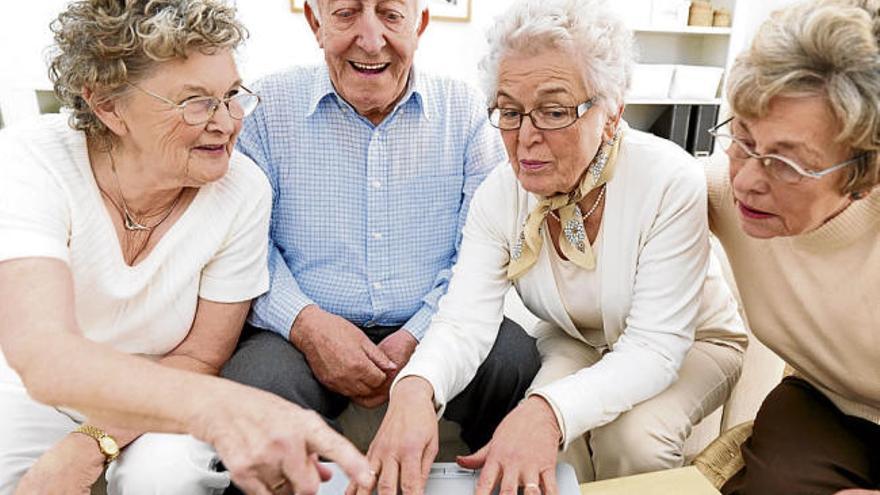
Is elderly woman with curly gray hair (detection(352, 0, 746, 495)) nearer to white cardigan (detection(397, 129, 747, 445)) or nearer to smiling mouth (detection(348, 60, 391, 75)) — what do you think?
white cardigan (detection(397, 129, 747, 445))

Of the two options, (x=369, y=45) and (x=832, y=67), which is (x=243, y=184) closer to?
(x=369, y=45)

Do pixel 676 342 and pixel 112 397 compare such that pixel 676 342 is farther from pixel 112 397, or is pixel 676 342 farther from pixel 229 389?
pixel 112 397

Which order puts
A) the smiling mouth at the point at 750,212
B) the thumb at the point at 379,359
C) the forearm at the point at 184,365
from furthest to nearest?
the thumb at the point at 379,359, the forearm at the point at 184,365, the smiling mouth at the point at 750,212

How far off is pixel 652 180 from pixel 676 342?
29 cm

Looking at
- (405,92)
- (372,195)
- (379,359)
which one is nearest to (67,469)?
(379,359)

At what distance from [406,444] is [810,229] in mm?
703

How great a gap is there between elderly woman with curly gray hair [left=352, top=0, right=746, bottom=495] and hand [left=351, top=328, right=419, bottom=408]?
8.3 inches

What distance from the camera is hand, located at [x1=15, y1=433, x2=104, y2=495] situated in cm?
102

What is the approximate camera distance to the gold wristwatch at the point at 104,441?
1091 mm

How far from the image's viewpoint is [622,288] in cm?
125

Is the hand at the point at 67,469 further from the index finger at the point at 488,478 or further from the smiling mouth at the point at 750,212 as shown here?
the smiling mouth at the point at 750,212

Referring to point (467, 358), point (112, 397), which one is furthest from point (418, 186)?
point (112, 397)

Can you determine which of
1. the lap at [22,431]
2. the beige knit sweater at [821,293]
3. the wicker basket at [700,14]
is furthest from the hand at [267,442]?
the wicker basket at [700,14]

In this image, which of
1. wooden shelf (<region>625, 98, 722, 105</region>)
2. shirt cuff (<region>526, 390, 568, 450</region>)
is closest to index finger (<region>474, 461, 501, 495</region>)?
shirt cuff (<region>526, 390, 568, 450</region>)
